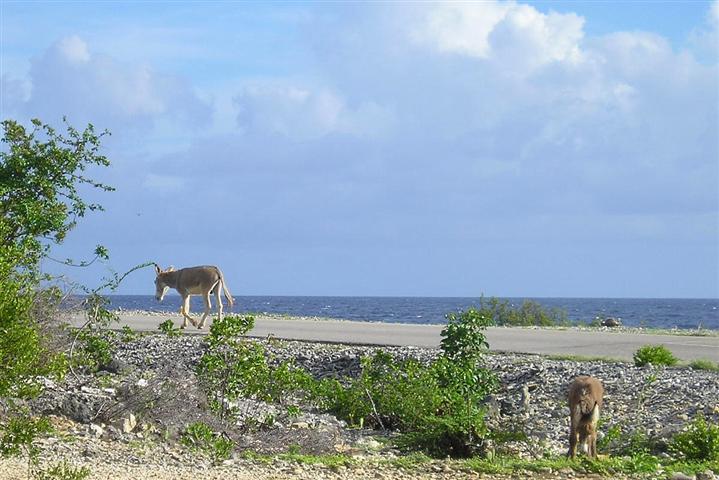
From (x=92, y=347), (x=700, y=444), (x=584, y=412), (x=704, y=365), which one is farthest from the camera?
(x=704, y=365)

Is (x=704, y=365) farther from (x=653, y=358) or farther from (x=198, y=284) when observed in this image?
(x=198, y=284)

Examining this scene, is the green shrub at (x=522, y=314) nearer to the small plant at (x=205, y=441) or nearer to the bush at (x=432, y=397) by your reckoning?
the bush at (x=432, y=397)

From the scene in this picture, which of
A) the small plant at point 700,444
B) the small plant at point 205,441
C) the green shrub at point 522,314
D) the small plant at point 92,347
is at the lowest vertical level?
the small plant at point 205,441

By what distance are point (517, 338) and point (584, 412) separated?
15181 millimetres

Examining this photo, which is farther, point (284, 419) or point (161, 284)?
point (161, 284)

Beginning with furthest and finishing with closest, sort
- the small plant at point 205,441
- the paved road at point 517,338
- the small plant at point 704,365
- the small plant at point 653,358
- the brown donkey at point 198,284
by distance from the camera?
the brown donkey at point 198,284, the paved road at point 517,338, the small plant at point 653,358, the small plant at point 704,365, the small plant at point 205,441

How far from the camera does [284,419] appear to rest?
41.0 feet

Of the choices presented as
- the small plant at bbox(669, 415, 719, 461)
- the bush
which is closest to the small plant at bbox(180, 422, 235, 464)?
the bush

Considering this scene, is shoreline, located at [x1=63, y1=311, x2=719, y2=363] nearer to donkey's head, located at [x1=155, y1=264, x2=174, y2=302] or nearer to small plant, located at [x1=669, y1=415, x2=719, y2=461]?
donkey's head, located at [x1=155, y1=264, x2=174, y2=302]

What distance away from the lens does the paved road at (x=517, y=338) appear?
2230 centimetres

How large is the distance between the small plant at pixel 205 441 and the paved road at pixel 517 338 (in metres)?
11.9

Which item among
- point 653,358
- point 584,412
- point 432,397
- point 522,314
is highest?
point 522,314

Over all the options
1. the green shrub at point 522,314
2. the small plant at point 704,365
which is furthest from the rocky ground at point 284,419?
the green shrub at point 522,314

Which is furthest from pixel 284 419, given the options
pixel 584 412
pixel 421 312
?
pixel 421 312
